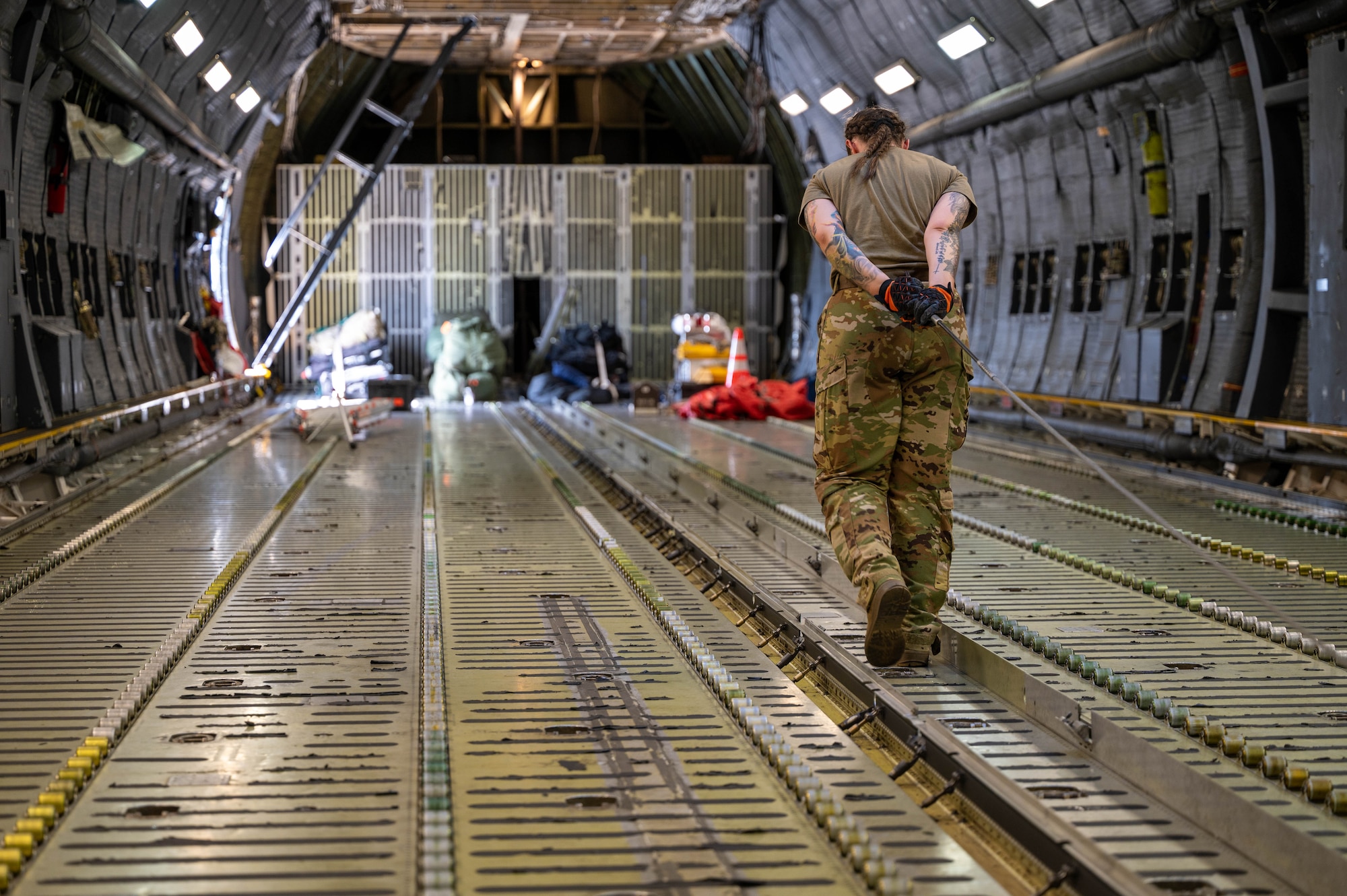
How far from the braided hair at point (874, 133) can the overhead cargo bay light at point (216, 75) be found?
1172 centimetres

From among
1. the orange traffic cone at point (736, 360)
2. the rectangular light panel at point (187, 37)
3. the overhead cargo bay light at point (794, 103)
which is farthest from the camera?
the overhead cargo bay light at point (794, 103)

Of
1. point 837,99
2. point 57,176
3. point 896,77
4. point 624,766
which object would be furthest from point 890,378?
point 837,99

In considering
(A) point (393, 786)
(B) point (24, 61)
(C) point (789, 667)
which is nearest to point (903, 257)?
(C) point (789, 667)

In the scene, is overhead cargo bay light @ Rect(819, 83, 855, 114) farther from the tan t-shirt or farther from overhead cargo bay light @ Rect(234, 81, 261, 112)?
the tan t-shirt

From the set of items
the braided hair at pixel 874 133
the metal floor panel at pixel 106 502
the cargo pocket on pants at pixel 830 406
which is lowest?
the metal floor panel at pixel 106 502

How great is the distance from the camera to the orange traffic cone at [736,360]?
18625 mm

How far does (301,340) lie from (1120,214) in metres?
14.2

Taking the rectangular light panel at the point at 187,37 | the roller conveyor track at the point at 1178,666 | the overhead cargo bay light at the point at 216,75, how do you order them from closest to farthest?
the roller conveyor track at the point at 1178,666, the rectangular light panel at the point at 187,37, the overhead cargo bay light at the point at 216,75

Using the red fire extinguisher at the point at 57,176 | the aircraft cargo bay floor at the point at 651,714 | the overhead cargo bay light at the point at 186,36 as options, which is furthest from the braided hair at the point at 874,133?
the overhead cargo bay light at the point at 186,36

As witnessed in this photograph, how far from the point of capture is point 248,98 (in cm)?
1719

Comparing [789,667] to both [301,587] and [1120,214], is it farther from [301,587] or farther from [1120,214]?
[1120,214]

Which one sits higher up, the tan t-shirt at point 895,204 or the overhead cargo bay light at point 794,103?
the overhead cargo bay light at point 794,103

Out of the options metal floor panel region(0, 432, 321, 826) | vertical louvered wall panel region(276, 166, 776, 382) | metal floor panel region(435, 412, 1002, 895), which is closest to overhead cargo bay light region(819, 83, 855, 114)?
vertical louvered wall panel region(276, 166, 776, 382)

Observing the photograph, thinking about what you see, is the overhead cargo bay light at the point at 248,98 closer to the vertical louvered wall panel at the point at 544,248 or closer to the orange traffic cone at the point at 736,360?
the vertical louvered wall panel at the point at 544,248
